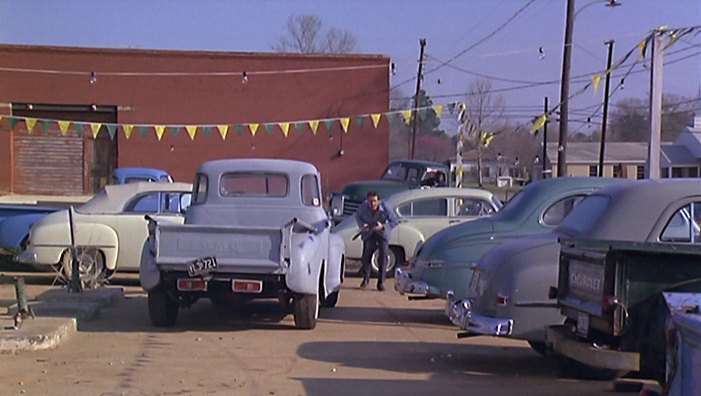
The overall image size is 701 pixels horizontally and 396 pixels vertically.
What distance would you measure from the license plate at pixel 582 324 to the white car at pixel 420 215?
33.3 feet

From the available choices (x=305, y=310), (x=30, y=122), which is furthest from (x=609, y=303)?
(x=30, y=122)

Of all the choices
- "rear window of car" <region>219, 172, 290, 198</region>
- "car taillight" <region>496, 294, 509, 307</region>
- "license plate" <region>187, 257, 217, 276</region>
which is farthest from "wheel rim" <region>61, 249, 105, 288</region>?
"car taillight" <region>496, 294, 509, 307</region>

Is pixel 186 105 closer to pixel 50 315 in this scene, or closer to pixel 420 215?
pixel 420 215

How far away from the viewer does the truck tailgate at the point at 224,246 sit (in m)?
10.8

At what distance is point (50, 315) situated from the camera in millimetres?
11914

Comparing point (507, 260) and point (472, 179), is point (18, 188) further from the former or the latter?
point (472, 179)

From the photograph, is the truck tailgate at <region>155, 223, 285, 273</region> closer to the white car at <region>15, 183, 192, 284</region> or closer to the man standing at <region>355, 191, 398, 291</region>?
the white car at <region>15, 183, 192, 284</region>

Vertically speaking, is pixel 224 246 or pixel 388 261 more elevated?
pixel 224 246

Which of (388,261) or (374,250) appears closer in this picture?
(374,250)

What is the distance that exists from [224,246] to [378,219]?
5.63m

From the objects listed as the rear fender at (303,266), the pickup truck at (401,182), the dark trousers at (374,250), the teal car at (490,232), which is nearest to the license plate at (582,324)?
the teal car at (490,232)

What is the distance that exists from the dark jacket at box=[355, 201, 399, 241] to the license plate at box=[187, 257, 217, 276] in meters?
5.72

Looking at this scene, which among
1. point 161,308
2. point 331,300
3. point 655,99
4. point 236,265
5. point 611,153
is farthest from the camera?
point 611,153

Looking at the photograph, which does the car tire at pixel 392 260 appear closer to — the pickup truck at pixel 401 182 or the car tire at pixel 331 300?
the car tire at pixel 331 300
